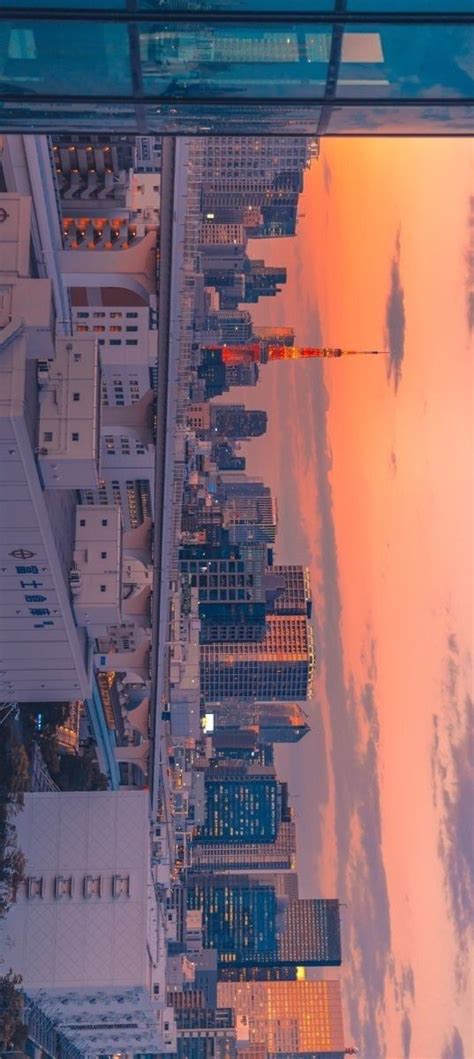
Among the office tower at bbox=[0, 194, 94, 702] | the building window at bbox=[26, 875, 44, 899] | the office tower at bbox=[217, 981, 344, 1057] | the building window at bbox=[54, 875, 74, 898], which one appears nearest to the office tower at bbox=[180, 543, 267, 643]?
the office tower at bbox=[217, 981, 344, 1057]

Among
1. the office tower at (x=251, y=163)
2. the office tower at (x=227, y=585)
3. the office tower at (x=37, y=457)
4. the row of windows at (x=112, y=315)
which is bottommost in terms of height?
the office tower at (x=227, y=585)

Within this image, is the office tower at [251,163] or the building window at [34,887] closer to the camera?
the building window at [34,887]

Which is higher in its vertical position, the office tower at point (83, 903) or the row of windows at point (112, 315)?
the row of windows at point (112, 315)

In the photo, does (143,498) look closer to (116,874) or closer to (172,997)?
(116,874)

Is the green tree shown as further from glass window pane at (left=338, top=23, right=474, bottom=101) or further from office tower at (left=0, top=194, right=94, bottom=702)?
glass window pane at (left=338, top=23, right=474, bottom=101)

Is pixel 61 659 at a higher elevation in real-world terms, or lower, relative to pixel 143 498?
lower

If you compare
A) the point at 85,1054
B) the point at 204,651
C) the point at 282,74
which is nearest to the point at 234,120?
the point at 282,74

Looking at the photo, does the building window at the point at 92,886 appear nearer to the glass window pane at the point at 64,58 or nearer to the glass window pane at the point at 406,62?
the glass window pane at the point at 64,58

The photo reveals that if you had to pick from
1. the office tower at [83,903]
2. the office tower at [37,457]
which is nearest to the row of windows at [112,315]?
the office tower at [37,457]
